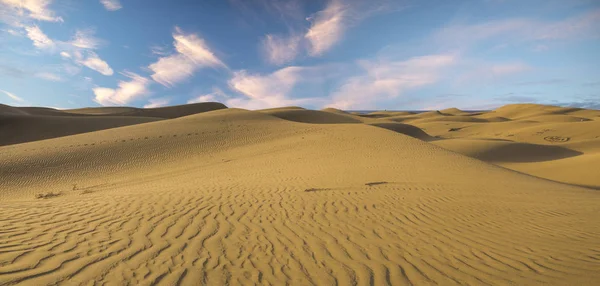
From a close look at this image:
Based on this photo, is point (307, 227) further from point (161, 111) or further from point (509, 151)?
point (161, 111)

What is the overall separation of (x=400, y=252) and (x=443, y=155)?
13.3 metres

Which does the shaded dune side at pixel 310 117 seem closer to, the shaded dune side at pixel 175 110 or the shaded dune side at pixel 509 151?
the shaded dune side at pixel 509 151

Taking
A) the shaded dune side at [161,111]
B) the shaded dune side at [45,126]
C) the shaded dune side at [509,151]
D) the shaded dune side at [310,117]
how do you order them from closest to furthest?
the shaded dune side at [509,151] → the shaded dune side at [45,126] → the shaded dune side at [310,117] → the shaded dune side at [161,111]

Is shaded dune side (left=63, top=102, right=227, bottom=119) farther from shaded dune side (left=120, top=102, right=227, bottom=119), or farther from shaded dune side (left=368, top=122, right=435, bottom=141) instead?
shaded dune side (left=368, top=122, right=435, bottom=141)

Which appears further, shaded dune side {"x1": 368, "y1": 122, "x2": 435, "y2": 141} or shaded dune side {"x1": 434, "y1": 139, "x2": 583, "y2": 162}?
shaded dune side {"x1": 368, "y1": 122, "x2": 435, "y2": 141}

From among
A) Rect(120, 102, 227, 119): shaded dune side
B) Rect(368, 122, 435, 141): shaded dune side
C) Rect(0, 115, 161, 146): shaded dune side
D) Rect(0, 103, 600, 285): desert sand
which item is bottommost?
Rect(368, 122, 435, 141): shaded dune side

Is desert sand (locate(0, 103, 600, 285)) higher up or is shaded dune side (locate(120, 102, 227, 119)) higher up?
shaded dune side (locate(120, 102, 227, 119))

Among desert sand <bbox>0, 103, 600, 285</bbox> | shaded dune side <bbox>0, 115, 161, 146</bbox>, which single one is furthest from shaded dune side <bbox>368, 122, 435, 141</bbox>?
shaded dune side <bbox>0, 115, 161, 146</bbox>

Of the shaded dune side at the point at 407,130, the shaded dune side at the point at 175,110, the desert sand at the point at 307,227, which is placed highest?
the shaded dune side at the point at 175,110


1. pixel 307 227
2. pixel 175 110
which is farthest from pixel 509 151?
pixel 175 110

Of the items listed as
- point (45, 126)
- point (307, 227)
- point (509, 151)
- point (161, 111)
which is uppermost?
point (161, 111)

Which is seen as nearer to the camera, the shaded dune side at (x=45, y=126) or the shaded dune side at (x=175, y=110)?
the shaded dune side at (x=45, y=126)

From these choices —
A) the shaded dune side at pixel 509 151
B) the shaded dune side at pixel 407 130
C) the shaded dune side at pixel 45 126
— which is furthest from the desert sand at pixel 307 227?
the shaded dune side at pixel 407 130

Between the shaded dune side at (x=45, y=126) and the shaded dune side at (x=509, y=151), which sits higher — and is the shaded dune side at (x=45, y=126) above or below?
above
